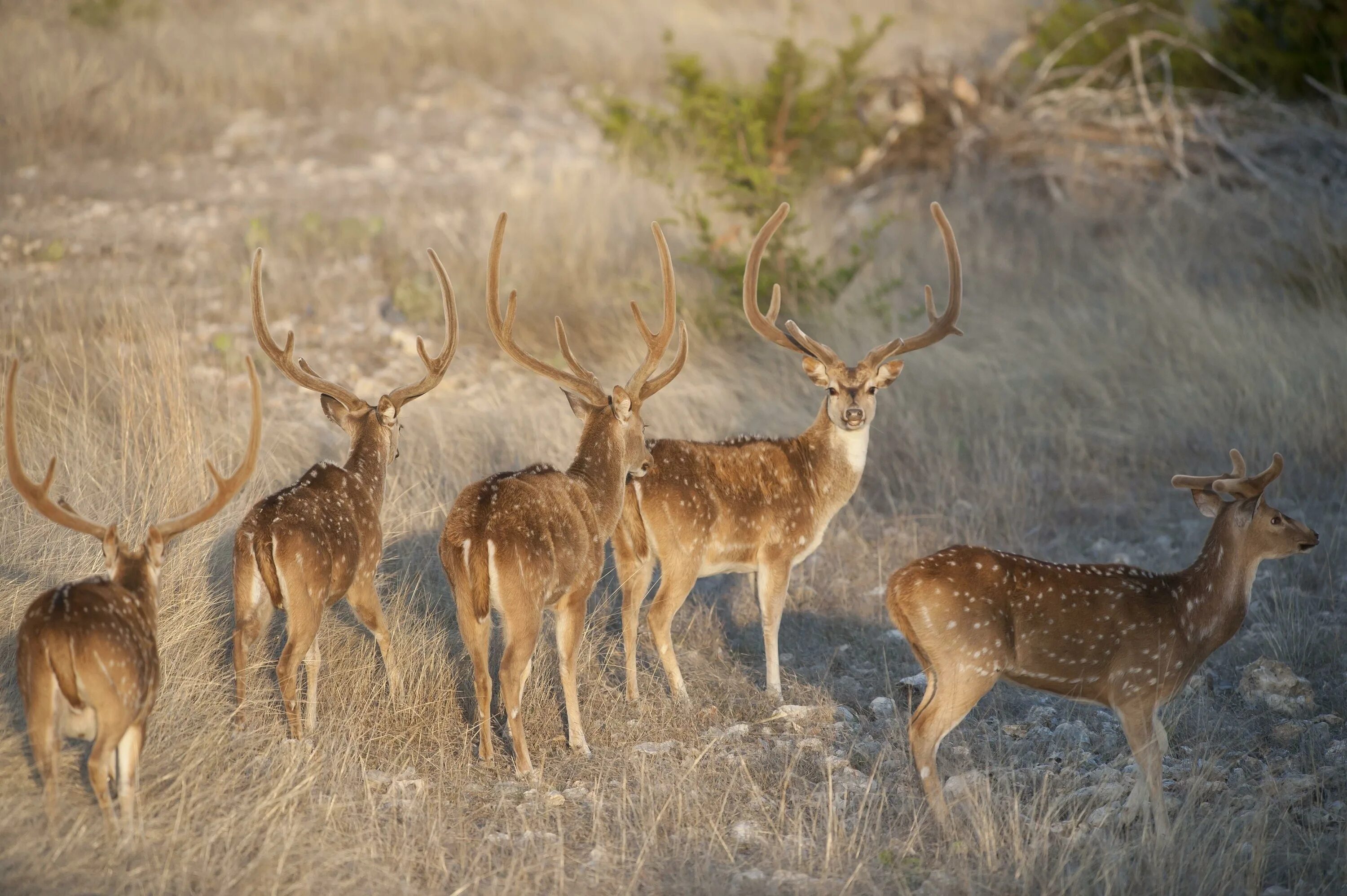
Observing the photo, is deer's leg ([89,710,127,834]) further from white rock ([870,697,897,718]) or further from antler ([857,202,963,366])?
antler ([857,202,963,366])

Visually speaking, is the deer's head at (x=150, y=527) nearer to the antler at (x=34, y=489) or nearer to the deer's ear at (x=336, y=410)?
the antler at (x=34, y=489)

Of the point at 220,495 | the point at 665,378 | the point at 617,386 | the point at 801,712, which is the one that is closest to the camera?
the point at 220,495

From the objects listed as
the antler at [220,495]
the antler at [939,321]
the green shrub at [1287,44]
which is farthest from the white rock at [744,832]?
the green shrub at [1287,44]

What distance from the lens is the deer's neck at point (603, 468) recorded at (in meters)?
6.28

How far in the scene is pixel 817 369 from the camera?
7184 millimetres

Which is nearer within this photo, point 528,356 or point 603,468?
point 603,468

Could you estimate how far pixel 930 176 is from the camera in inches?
555

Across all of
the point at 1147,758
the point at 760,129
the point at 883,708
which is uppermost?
the point at 760,129

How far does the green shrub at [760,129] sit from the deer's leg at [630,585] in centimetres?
565

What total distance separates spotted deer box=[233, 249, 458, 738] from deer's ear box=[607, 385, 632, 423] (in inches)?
34.9

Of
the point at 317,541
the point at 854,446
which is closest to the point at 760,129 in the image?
the point at 854,446

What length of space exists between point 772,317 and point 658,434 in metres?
2.13

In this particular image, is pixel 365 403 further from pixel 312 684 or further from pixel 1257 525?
pixel 1257 525

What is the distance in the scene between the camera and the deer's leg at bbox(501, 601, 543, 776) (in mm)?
5441
